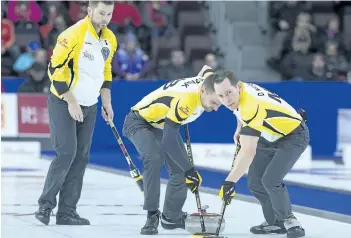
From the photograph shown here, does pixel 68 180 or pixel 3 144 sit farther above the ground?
pixel 68 180

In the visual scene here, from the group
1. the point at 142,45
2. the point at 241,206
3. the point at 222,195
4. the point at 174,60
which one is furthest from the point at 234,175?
the point at 142,45

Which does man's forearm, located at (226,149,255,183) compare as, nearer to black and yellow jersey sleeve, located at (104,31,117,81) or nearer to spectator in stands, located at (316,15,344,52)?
black and yellow jersey sleeve, located at (104,31,117,81)

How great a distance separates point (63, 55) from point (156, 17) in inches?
382

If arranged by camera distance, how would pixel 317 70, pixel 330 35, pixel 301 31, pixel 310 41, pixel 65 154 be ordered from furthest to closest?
pixel 330 35 < pixel 310 41 < pixel 301 31 < pixel 317 70 < pixel 65 154

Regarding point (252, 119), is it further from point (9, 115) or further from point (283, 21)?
point (283, 21)

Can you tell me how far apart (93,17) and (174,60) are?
7901 millimetres

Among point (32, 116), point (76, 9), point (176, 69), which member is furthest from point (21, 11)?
point (176, 69)

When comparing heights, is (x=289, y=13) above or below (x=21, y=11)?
below

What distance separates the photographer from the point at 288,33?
56.4 feet

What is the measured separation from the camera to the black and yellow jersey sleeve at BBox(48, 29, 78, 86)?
8.02 metres

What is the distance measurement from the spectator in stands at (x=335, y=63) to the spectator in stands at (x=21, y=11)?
16.1 feet

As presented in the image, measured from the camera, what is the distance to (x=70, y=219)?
27.4 feet

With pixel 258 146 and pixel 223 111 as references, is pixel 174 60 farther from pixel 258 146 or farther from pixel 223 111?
pixel 258 146

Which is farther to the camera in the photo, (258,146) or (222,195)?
(258,146)
